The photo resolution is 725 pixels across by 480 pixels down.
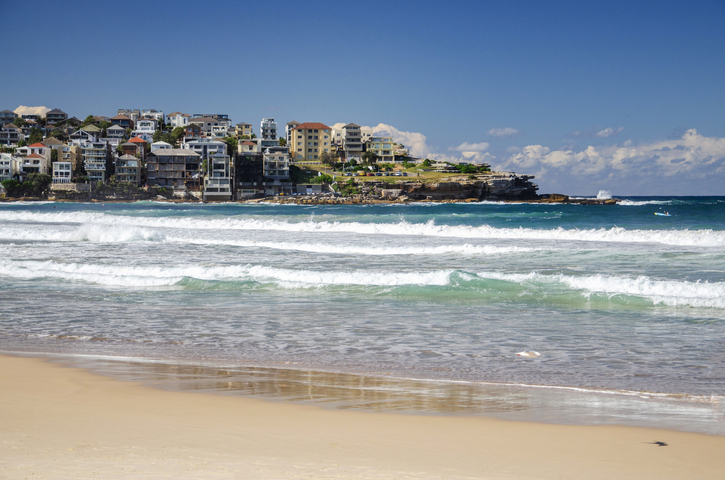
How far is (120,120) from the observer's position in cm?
16788

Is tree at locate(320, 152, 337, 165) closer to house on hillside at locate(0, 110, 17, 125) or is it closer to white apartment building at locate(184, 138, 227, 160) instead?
white apartment building at locate(184, 138, 227, 160)

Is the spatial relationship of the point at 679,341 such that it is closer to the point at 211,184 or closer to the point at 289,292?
the point at 289,292

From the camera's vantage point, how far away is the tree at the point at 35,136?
14875 centimetres

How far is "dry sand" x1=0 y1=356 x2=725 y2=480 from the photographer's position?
12.2 ft

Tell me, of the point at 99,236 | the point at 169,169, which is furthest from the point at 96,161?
the point at 99,236

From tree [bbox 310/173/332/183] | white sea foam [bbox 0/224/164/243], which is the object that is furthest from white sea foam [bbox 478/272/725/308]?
tree [bbox 310/173/332/183]

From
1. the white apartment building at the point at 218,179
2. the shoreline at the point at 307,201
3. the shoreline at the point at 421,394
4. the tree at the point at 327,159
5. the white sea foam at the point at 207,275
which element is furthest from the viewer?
the tree at the point at 327,159

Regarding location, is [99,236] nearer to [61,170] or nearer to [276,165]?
[276,165]

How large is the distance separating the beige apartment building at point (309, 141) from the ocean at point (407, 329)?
142 meters

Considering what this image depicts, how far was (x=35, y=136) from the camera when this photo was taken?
498 ft

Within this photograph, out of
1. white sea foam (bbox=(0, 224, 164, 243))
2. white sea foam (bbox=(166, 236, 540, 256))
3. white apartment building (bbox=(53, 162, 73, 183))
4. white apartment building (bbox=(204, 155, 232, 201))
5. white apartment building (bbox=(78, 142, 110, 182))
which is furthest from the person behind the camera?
white apartment building (bbox=(78, 142, 110, 182))

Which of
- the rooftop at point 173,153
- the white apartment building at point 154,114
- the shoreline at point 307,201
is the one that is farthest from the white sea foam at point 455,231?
the white apartment building at point 154,114

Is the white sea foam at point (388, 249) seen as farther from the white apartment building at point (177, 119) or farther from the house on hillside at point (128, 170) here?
the white apartment building at point (177, 119)

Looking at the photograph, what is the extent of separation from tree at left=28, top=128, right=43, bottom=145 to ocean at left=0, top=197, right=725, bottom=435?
152 m
